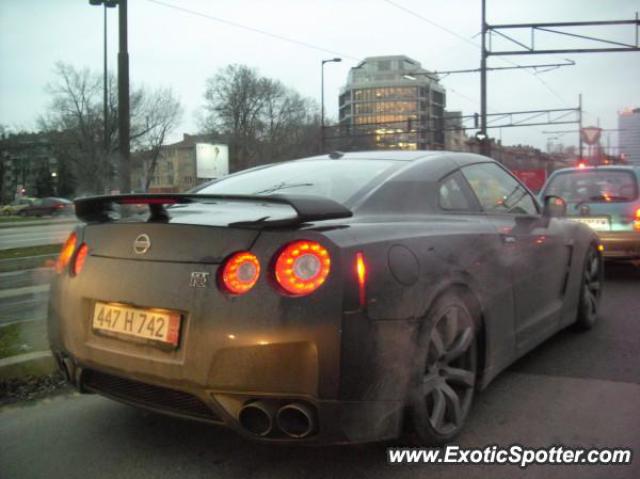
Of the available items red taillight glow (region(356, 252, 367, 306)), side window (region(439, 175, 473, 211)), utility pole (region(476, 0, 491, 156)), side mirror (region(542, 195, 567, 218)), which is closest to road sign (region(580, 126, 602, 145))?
utility pole (region(476, 0, 491, 156))

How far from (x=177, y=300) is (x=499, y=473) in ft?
5.02

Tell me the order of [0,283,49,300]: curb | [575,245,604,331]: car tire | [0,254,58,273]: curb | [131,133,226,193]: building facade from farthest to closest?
[131,133,226,193]: building facade → [0,254,58,273]: curb → [0,283,49,300]: curb → [575,245,604,331]: car tire

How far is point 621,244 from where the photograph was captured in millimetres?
7480

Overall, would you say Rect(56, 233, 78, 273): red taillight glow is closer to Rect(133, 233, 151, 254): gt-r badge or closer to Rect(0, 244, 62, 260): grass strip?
Rect(133, 233, 151, 254): gt-r badge

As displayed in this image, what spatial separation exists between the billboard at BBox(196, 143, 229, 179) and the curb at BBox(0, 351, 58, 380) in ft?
117

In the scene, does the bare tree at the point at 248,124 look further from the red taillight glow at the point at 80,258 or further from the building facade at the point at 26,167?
the red taillight glow at the point at 80,258

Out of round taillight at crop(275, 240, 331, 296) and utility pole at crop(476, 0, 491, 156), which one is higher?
utility pole at crop(476, 0, 491, 156)

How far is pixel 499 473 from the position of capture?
8.36 feet

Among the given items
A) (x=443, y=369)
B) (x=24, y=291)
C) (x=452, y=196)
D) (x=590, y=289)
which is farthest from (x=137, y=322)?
(x=24, y=291)

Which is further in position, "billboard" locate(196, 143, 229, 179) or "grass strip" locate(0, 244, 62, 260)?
"billboard" locate(196, 143, 229, 179)

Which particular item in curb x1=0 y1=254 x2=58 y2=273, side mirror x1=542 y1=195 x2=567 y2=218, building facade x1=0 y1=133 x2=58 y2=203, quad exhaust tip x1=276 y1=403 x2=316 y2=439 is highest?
building facade x1=0 y1=133 x2=58 y2=203

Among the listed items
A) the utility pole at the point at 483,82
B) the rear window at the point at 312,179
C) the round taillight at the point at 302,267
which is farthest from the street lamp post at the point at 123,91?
the utility pole at the point at 483,82

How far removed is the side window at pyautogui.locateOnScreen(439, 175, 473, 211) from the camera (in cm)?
321

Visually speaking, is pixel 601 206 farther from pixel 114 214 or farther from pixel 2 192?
pixel 2 192
